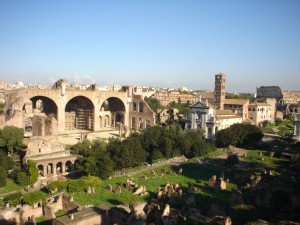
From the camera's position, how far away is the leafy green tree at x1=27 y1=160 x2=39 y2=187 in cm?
2341

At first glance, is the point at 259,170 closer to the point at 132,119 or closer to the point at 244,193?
the point at 244,193

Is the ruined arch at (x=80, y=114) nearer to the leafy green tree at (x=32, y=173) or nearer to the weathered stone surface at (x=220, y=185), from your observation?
the leafy green tree at (x=32, y=173)

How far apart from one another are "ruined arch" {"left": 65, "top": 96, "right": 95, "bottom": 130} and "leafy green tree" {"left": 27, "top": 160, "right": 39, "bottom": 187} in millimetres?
25229

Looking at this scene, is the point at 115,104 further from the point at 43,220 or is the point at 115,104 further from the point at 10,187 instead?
the point at 43,220

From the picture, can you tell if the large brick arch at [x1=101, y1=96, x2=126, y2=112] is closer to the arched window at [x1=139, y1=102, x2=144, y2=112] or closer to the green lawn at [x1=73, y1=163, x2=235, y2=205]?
the arched window at [x1=139, y1=102, x2=144, y2=112]

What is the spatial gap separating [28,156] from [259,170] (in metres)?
19.6

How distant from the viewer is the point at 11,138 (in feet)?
92.5

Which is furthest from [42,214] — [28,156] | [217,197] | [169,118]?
[169,118]

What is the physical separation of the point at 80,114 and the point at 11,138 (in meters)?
23.1

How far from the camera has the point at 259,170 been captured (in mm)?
26859

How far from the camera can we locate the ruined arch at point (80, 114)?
49506 millimetres

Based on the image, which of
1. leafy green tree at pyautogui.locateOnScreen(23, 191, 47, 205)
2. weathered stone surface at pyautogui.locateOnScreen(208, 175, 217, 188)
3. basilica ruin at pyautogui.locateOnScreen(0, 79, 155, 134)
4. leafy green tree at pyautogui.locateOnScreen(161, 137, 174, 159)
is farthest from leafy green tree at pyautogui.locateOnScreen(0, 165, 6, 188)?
weathered stone surface at pyautogui.locateOnScreen(208, 175, 217, 188)

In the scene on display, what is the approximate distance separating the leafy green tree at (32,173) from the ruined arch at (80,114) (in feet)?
82.8

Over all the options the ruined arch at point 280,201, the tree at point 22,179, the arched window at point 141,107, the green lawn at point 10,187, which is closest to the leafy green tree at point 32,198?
the green lawn at point 10,187
